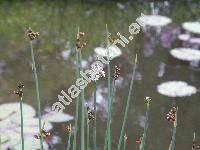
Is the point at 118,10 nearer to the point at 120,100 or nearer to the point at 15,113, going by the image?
the point at 120,100

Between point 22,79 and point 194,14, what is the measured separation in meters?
1.68

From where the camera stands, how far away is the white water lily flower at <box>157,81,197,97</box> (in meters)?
2.22

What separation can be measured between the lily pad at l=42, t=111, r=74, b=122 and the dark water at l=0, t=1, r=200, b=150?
5 cm

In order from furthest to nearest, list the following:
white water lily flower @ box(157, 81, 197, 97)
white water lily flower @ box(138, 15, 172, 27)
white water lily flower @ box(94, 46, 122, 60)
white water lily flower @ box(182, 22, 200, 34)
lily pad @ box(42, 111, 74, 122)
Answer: white water lily flower @ box(138, 15, 172, 27) < white water lily flower @ box(182, 22, 200, 34) < white water lily flower @ box(94, 46, 122, 60) < white water lily flower @ box(157, 81, 197, 97) < lily pad @ box(42, 111, 74, 122)

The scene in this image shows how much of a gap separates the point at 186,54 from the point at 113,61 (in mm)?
480

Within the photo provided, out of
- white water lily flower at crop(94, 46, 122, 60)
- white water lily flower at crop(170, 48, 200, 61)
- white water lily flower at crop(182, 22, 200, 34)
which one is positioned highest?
white water lily flower at crop(182, 22, 200, 34)

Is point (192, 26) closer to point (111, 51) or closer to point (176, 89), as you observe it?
point (111, 51)

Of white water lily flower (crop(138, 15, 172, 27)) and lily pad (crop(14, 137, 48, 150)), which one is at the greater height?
white water lily flower (crop(138, 15, 172, 27))

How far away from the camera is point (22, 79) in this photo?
230 centimetres

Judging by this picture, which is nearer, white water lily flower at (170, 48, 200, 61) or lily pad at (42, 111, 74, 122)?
lily pad at (42, 111, 74, 122)

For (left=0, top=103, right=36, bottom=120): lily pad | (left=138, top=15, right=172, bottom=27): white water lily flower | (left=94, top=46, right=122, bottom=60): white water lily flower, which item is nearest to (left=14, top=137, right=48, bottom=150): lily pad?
(left=0, top=103, right=36, bottom=120): lily pad

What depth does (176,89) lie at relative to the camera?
2248mm

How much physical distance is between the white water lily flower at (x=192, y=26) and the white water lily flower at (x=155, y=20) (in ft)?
0.46

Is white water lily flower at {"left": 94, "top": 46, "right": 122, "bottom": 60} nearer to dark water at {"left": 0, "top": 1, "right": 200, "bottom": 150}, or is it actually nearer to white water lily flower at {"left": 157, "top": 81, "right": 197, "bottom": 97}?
dark water at {"left": 0, "top": 1, "right": 200, "bottom": 150}
